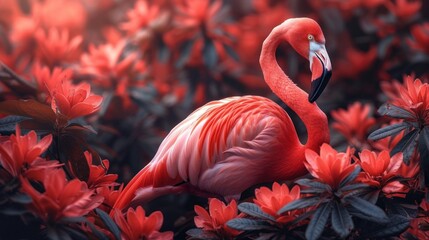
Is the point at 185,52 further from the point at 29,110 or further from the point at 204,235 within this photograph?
the point at 204,235

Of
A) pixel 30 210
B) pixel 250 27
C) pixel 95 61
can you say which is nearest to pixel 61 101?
pixel 30 210

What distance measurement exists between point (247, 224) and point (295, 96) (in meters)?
0.38

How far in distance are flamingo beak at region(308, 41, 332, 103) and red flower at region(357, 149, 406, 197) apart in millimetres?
202

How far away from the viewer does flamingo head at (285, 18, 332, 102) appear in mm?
1515

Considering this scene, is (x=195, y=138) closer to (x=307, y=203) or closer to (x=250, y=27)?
(x=307, y=203)

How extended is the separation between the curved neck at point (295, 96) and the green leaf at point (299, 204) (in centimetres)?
22

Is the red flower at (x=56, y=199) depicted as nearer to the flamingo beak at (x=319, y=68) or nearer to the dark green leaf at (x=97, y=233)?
the dark green leaf at (x=97, y=233)

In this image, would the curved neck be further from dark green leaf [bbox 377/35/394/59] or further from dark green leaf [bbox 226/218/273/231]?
dark green leaf [bbox 377/35/394/59]

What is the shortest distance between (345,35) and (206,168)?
5.81 feet

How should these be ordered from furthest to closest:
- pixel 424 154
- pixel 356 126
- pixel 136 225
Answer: pixel 356 126 < pixel 424 154 < pixel 136 225

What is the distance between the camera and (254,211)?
4.66ft

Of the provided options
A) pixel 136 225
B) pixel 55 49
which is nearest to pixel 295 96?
pixel 136 225

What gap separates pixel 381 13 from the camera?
9.32ft

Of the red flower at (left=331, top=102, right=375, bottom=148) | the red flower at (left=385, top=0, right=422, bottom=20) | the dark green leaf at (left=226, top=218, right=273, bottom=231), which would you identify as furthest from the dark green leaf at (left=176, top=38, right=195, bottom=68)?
the dark green leaf at (left=226, top=218, right=273, bottom=231)
